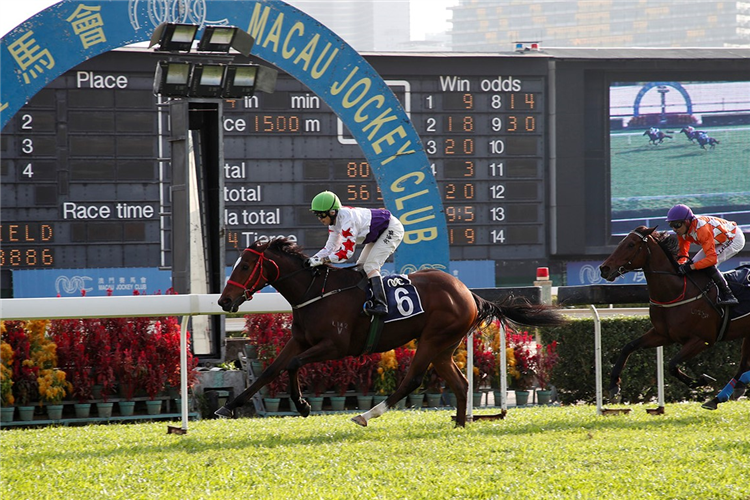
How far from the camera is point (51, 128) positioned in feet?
44.7

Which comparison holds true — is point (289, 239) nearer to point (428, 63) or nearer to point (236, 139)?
point (236, 139)

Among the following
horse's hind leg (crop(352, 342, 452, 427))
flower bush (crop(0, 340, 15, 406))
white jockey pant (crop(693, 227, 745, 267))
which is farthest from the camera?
white jockey pant (crop(693, 227, 745, 267))

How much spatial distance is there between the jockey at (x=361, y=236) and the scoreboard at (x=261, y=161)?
23.4ft

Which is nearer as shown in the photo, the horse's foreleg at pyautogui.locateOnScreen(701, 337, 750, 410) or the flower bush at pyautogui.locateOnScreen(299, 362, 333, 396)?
the horse's foreleg at pyautogui.locateOnScreen(701, 337, 750, 410)

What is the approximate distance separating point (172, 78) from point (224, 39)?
1.99 ft

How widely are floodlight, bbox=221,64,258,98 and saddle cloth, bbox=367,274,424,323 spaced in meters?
3.17

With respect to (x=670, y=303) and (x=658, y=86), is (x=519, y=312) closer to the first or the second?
(x=670, y=303)

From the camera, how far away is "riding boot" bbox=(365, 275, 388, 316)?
5824mm

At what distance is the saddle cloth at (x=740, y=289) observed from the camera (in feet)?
22.3

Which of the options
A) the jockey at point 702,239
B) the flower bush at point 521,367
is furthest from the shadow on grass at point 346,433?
the flower bush at point 521,367

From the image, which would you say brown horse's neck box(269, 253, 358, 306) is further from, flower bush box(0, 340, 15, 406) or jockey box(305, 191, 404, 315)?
flower bush box(0, 340, 15, 406)

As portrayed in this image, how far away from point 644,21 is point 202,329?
156m

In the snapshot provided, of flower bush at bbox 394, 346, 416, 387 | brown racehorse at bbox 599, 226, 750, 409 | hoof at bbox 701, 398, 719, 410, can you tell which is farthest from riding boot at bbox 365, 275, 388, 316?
hoof at bbox 701, 398, 719, 410

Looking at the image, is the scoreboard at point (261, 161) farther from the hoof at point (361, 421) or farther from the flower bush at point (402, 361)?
the hoof at point (361, 421)
